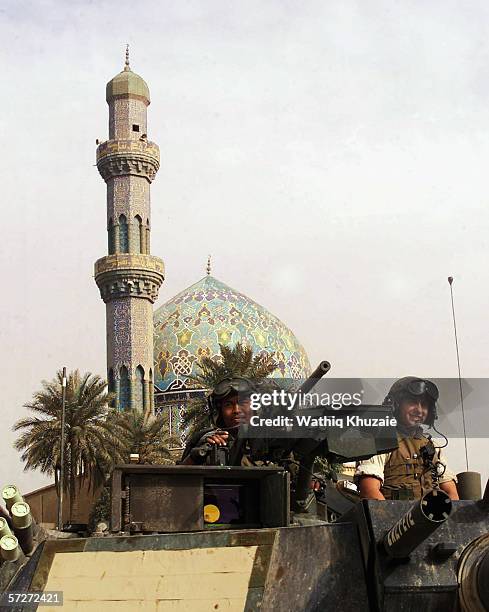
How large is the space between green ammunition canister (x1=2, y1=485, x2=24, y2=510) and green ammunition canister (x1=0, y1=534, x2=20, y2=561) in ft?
1.57

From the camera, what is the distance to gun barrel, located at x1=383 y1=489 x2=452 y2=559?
5.90 meters

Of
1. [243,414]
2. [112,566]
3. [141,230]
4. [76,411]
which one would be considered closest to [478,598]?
[112,566]

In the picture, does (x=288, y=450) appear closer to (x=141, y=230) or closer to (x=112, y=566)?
(x=112, y=566)

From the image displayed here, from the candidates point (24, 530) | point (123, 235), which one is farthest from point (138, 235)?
point (24, 530)

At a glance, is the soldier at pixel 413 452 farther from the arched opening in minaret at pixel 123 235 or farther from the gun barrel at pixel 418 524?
the arched opening in minaret at pixel 123 235

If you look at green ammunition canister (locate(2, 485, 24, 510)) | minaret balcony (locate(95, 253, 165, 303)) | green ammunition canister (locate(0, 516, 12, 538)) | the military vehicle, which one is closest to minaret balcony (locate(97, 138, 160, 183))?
minaret balcony (locate(95, 253, 165, 303))

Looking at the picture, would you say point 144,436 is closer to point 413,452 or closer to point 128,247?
point 128,247

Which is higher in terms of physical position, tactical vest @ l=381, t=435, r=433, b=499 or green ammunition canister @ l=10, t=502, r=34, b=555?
tactical vest @ l=381, t=435, r=433, b=499

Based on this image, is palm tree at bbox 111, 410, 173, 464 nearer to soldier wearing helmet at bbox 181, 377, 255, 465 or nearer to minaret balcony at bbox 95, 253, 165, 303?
minaret balcony at bbox 95, 253, 165, 303

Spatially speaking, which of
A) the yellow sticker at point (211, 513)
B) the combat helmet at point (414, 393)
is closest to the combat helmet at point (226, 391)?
the combat helmet at point (414, 393)

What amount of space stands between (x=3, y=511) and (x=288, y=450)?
8.13 feet

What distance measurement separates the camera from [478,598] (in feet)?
20.6

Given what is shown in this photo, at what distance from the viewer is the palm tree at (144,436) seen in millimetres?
53188

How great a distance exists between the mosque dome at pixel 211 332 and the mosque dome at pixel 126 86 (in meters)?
20.2
